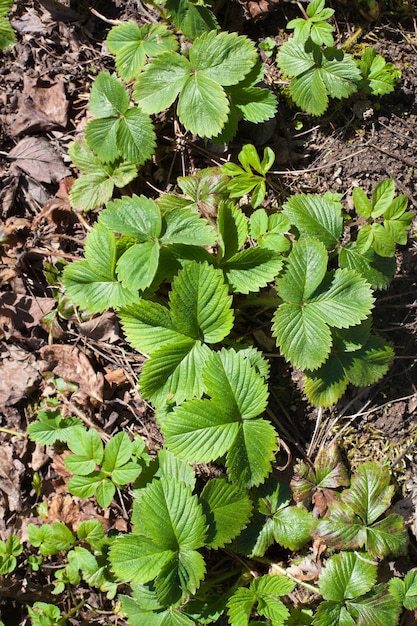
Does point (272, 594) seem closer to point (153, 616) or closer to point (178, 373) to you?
point (153, 616)

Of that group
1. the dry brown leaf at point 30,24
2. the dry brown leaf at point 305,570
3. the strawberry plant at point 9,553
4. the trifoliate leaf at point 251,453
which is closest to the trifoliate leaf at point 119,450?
the trifoliate leaf at point 251,453

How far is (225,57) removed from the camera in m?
2.20

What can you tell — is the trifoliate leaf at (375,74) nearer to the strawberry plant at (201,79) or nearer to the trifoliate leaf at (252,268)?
the strawberry plant at (201,79)

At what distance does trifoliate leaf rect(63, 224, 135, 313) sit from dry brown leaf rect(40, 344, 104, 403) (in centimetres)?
41

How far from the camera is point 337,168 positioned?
239 cm

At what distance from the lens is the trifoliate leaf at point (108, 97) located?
2283 mm

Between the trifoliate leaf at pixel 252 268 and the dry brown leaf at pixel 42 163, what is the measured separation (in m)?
0.99

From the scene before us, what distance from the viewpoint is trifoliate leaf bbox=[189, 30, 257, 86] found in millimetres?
2184

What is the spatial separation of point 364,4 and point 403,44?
0.24m

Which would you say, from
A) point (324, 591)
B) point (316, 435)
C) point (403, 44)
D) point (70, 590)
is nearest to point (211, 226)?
point (316, 435)

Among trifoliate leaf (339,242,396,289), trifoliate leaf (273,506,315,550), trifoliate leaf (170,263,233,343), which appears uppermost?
trifoliate leaf (339,242,396,289)

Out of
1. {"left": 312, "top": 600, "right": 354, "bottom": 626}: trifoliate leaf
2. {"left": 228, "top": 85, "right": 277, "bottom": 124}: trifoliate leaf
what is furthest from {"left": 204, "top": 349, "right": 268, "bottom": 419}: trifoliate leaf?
{"left": 228, "top": 85, "right": 277, "bottom": 124}: trifoliate leaf

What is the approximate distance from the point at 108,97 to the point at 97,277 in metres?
0.76

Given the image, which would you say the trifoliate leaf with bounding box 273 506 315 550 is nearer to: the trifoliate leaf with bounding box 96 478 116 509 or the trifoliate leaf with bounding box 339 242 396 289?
the trifoliate leaf with bounding box 96 478 116 509
